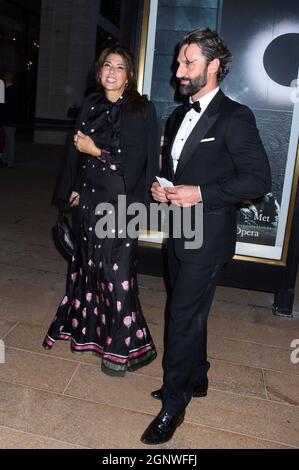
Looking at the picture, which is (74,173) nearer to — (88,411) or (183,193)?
(183,193)

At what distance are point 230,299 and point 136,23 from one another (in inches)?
103

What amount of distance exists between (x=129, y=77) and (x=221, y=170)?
0.92 metres

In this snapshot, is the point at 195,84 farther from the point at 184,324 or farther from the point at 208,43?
the point at 184,324

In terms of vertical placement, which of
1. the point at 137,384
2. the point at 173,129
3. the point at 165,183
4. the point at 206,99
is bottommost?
the point at 137,384

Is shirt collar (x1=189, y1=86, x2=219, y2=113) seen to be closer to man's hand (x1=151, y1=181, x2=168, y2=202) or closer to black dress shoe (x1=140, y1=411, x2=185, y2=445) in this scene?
man's hand (x1=151, y1=181, x2=168, y2=202)

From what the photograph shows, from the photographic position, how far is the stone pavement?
2.43 m

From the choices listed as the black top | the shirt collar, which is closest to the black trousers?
the black top

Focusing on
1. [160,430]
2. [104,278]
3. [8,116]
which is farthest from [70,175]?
[8,116]

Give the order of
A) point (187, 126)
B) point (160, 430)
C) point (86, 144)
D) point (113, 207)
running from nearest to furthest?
point (187, 126) < point (160, 430) < point (86, 144) < point (113, 207)

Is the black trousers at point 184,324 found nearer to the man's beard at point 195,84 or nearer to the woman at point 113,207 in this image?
the woman at point 113,207

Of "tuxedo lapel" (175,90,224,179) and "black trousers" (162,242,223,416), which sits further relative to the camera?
"black trousers" (162,242,223,416)

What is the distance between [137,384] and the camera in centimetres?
291

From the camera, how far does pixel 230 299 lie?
4473 mm

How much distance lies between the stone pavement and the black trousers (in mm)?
276
